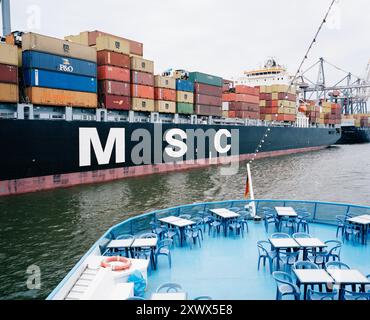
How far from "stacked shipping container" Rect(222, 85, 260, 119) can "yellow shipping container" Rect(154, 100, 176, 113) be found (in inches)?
571

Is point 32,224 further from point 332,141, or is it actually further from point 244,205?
point 332,141

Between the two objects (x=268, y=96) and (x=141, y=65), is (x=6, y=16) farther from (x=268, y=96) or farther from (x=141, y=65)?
(x=268, y=96)

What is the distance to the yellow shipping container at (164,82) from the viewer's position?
3147 cm

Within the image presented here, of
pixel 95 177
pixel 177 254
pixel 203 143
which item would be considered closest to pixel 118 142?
pixel 95 177

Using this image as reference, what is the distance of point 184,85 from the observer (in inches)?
1357

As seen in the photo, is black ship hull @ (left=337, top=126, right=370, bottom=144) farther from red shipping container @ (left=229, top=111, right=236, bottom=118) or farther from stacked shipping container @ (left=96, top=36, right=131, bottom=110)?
stacked shipping container @ (left=96, top=36, right=131, bottom=110)

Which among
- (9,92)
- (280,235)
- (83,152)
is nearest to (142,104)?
(83,152)

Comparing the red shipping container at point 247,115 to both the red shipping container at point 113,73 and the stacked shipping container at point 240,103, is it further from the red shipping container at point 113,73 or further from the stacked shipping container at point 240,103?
the red shipping container at point 113,73

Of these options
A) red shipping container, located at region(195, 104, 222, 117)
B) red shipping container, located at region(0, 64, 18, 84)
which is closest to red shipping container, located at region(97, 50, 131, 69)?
red shipping container, located at region(0, 64, 18, 84)

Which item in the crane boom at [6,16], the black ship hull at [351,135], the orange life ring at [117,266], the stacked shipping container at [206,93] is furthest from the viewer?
the black ship hull at [351,135]

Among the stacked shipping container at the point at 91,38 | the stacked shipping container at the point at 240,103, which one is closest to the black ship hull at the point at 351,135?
the stacked shipping container at the point at 240,103

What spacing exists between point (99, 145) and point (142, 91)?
7480mm

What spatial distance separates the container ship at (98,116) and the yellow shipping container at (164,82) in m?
0.12

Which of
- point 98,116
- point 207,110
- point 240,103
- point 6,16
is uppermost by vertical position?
point 6,16
